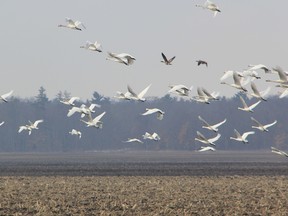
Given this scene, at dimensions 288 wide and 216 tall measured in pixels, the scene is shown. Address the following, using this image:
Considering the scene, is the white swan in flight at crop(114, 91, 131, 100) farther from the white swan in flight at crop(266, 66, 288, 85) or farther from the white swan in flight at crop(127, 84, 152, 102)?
the white swan in flight at crop(266, 66, 288, 85)

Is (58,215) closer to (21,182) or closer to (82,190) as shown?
(82,190)

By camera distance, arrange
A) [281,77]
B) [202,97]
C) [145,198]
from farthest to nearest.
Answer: [145,198] → [202,97] → [281,77]

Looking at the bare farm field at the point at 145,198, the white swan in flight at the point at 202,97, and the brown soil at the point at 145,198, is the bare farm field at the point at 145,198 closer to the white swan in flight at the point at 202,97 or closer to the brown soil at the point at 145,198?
the brown soil at the point at 145,198

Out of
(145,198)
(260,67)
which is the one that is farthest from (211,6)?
(145,198)

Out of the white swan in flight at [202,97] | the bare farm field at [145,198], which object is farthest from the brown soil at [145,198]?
the white swan in flight at [202,97]

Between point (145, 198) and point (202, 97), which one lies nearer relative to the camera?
point (202, 97)

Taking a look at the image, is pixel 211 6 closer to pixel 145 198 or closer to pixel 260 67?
pixel 260 67

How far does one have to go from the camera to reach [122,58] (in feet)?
119

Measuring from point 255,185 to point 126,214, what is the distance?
2006 centimetres

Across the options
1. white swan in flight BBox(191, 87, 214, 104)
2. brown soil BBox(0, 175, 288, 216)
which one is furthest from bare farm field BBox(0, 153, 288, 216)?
white swan in flight BBox(191, 87, 214, 104)

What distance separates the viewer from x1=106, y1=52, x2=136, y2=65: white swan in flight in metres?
35.3

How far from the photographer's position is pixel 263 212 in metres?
37.1

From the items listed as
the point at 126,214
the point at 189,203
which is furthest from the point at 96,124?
the point at 126,214

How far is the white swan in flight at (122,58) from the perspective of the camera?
116 ft
